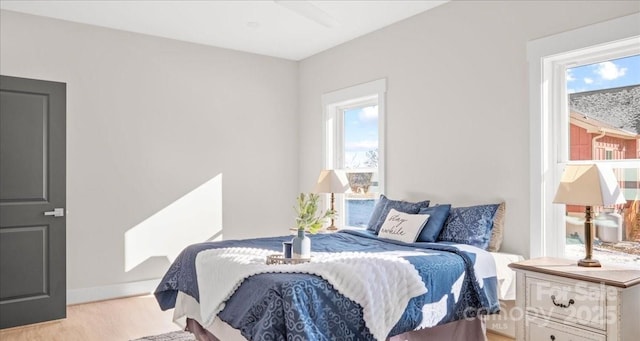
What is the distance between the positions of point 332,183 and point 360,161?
527 mm

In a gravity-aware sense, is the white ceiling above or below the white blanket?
above

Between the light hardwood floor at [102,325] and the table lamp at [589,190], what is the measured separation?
113 centimetres

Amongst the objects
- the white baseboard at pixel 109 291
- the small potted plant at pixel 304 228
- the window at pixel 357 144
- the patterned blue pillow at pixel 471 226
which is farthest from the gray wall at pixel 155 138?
the patterned blue pillow at pixel 471 226

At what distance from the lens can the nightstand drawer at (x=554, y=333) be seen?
2.50 metres

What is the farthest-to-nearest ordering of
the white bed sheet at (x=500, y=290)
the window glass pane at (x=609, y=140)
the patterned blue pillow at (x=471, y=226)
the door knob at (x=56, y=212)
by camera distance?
the door knob at (x=56, y=212) < the patterned blue pillow at (x=471, y=226) < the white bed sheet at (x=500, y=290) < the window glass pane at (x=609, y=140)

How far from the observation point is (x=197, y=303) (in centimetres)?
318

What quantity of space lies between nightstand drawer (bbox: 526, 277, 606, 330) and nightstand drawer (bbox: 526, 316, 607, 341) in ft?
0.14

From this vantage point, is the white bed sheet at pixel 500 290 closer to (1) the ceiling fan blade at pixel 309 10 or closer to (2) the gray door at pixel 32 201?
(2) the gray door at pixel 32 201

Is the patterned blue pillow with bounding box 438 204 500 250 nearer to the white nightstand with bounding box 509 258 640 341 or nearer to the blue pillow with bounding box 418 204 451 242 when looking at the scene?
the blue pillow with bounding box 418 204 451 242

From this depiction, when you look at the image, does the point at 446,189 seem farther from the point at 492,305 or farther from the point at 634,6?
the point at 634,6

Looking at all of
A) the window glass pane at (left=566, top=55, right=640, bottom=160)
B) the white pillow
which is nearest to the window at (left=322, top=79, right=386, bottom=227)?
the white pillow

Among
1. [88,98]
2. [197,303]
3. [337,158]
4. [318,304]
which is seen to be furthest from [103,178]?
[318,304]

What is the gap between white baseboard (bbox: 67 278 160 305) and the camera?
448cm

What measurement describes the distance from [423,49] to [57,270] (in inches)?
147
